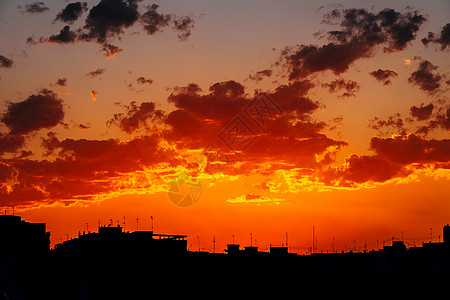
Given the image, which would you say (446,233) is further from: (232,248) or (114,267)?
(114,267)

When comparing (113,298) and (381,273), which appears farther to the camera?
(113,298)

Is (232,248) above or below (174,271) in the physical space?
above

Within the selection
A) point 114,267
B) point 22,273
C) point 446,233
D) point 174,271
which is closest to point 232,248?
point 174,271

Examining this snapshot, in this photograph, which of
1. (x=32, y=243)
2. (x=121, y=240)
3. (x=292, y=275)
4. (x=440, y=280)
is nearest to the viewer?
(x=440, y=280)

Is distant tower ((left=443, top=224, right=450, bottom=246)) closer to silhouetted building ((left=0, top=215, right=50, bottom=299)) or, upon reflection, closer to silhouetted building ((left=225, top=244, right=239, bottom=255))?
silhouetted building ((left=225, top=244, right=239, bottom=255))

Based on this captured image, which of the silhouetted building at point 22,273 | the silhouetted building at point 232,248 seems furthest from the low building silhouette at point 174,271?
the silhouetted building at point 232,248

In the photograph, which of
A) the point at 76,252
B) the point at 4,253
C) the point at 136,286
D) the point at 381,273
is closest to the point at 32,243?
the point at 4,253

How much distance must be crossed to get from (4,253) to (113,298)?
14.9 m

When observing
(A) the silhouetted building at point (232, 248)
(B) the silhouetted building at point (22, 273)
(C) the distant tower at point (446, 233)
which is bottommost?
(B) the silhouetted building at point (22, 273)

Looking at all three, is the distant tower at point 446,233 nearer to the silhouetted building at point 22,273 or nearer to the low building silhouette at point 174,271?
the low building silhouette at point 174,271

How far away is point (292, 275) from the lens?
5922 cm

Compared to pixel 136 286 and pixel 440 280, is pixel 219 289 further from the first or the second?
pixel 440 280

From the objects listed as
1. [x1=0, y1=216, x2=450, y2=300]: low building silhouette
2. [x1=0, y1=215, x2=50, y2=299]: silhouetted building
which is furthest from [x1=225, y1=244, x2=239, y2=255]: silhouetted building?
[x1=0, y1=215, x2=50, y2=299]: silhouetted building

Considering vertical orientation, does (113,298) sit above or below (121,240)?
below
